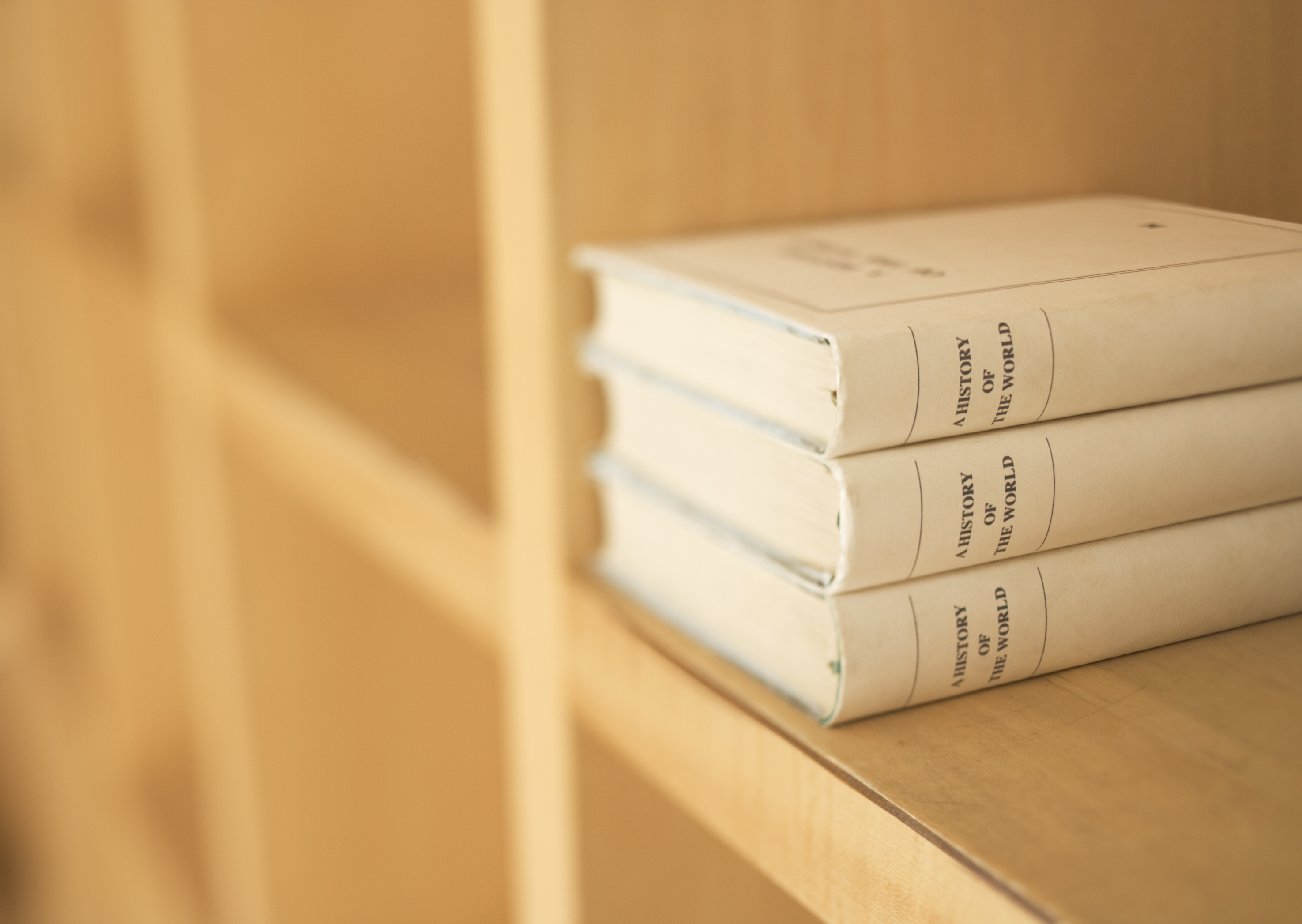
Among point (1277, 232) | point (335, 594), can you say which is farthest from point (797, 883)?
point (335, 594)

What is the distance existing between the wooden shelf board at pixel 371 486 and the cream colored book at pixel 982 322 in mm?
166

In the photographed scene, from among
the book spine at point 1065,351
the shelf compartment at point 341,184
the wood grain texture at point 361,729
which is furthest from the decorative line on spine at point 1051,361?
the wood grain texture at point 361,729

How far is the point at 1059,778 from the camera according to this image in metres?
0.28

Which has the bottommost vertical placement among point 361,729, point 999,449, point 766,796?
point 361,729

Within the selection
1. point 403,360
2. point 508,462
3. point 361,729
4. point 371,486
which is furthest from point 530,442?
point 361,729

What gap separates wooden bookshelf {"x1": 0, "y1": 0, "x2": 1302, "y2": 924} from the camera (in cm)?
29

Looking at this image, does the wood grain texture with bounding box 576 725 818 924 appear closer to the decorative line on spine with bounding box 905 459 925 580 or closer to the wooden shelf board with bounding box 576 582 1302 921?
the wooden shelf board with bounding box 576 582 1302 921

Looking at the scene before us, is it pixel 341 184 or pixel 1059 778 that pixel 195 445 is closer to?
pixel 341 184

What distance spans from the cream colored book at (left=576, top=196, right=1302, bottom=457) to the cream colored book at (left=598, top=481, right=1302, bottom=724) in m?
0.04

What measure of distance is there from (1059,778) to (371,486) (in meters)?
0.38

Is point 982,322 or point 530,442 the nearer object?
point 982,322

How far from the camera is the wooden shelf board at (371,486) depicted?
1.65 feet

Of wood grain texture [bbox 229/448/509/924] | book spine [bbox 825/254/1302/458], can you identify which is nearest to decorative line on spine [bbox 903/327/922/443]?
book spine [bbox 825/254/1302/458]

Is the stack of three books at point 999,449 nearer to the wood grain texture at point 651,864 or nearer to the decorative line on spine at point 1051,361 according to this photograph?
the decorative line on spine at point 1051,361
